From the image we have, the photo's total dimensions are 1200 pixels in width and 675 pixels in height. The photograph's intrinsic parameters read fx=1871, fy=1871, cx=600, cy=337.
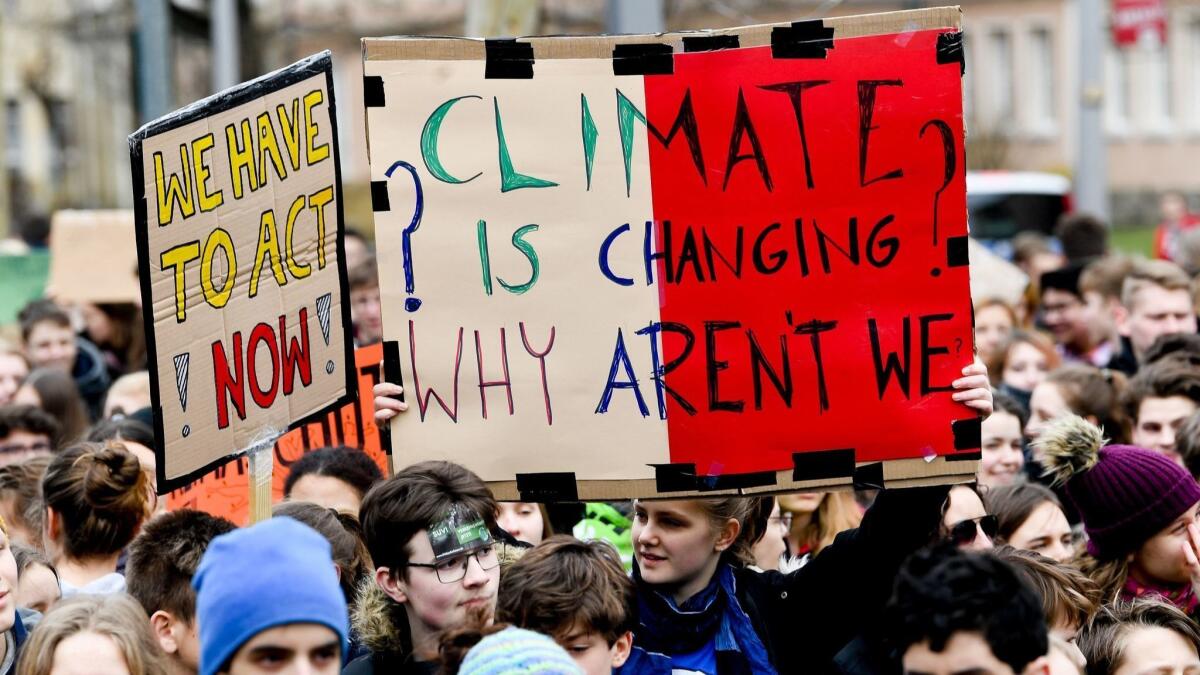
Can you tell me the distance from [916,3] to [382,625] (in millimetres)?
14658

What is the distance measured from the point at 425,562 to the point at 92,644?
2.55ft

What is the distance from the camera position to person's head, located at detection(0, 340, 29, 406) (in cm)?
912

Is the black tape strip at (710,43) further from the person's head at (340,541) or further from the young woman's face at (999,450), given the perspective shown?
the young woman's face at (999,450)

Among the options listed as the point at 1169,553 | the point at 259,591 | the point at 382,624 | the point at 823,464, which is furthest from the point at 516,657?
the point at 1169,553

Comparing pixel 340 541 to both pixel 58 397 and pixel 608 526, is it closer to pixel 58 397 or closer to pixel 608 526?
pixel 608 526

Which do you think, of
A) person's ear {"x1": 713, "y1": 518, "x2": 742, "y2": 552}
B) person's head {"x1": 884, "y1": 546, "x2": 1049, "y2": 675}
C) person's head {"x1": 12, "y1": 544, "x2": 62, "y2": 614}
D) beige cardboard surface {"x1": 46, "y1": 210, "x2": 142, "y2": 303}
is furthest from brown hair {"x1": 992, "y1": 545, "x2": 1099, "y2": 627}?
beige cardboard surface {"x1": 46, "y1": 210, "x2": 142, "y2": 303}

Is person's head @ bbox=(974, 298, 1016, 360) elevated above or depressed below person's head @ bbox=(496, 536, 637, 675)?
above

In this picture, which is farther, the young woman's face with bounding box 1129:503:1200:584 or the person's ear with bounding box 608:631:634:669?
the young woman's face with bounding box 1129:503:1200:584

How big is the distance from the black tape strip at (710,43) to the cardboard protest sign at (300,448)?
2.12m

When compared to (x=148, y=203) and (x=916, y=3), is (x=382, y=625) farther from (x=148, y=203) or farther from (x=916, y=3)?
(x=916, y=3)

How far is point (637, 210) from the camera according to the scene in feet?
15.1

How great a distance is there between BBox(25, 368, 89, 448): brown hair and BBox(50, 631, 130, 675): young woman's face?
4551 millimetres

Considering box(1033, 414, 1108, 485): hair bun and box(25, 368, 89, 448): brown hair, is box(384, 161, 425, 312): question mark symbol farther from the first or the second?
box(25, 368, 89, 448): brown hair

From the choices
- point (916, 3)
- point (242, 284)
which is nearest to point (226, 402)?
point (242, 284)
